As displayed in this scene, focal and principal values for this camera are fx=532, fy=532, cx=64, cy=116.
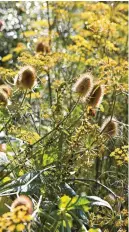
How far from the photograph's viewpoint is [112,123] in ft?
8.05

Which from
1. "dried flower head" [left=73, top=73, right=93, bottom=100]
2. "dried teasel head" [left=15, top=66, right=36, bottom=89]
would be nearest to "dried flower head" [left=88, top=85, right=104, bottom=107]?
"dried flower head" [left=73, top=73, right=93, bottom=100]

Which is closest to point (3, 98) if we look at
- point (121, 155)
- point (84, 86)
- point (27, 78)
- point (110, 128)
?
point (27, 78)

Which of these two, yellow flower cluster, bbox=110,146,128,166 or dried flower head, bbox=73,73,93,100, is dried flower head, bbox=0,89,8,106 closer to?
dried flower head, bbox=73,73,93,100

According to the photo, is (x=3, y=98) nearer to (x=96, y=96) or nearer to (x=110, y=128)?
(x=96, y=96)

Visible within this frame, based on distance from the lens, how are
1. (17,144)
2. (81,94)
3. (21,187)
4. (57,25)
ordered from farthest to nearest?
(57,25) < (17,144) < (81,94) < (21,187)

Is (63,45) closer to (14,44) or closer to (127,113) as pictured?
(127,113)

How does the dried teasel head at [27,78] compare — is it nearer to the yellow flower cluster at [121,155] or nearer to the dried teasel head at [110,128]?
the dried teasel head at [110,128]

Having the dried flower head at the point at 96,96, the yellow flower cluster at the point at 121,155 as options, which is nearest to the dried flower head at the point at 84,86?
the dried flower head at the point at 96,96

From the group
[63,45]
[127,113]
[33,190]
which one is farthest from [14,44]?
[33,190]

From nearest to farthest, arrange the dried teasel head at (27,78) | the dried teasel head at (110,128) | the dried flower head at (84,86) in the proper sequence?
1. the dried teasel head at (27,78)
2. the dried flower head at (84,86)
3. the dried teasel head at (110,128)

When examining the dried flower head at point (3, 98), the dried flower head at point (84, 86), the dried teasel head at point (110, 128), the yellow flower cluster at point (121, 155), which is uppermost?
the dried flower head at point (84, 86)

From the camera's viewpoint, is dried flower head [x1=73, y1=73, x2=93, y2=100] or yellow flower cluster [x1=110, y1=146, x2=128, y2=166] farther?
yellow flower cluster [x1=110, y1=146, x2=128, y2=166]

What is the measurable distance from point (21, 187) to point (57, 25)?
8.34ft

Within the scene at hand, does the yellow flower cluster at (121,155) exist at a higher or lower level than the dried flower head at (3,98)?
lower
